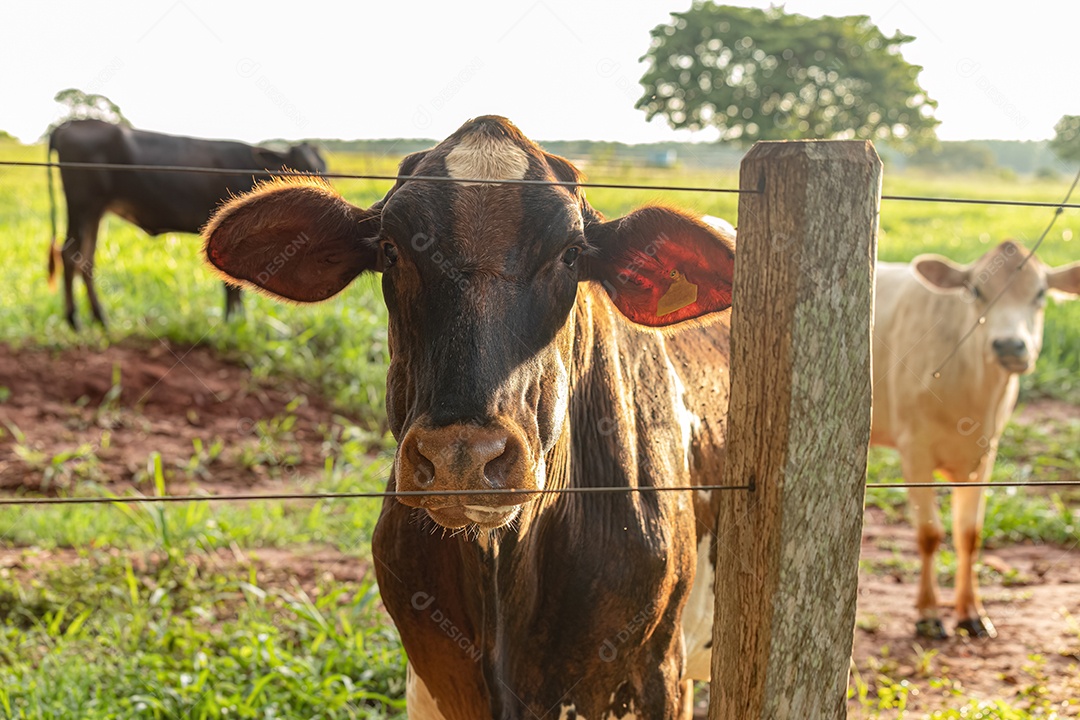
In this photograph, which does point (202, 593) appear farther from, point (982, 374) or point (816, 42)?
point (816, 42)

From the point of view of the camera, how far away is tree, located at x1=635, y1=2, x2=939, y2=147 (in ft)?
57.8

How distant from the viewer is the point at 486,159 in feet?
7.14

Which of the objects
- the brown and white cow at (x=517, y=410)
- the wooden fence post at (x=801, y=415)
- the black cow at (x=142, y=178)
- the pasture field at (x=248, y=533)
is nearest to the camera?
the wooden fence post at (x=801, y=415)

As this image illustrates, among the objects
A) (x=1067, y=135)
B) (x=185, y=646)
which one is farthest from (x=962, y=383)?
(x=1067, y=135)

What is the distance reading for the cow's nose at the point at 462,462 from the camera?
1743 mm

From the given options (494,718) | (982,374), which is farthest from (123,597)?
(982,374)

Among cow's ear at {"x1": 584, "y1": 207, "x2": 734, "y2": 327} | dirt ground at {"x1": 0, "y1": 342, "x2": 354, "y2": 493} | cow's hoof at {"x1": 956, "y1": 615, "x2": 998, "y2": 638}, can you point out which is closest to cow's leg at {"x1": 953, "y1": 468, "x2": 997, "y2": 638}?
cow's hoof at {"x1": 956, "y1": 615, "x2": 998, "y2": 638}

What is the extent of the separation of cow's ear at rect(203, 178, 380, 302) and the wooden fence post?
1.03m

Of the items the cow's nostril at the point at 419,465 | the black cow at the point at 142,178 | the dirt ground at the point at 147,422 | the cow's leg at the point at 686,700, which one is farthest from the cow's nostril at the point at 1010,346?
the black cow at the point at 142,178

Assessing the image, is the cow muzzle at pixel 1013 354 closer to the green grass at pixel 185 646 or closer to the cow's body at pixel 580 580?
the cow's body at pixel 580 580

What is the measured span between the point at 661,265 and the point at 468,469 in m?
0.85

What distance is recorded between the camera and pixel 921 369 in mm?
5496

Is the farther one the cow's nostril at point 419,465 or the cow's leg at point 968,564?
the cow's leg at point 968,564

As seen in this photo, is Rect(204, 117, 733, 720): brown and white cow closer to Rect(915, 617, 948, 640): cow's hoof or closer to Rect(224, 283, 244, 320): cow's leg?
Rect(915, 617, 948, 640): cow's hoof
